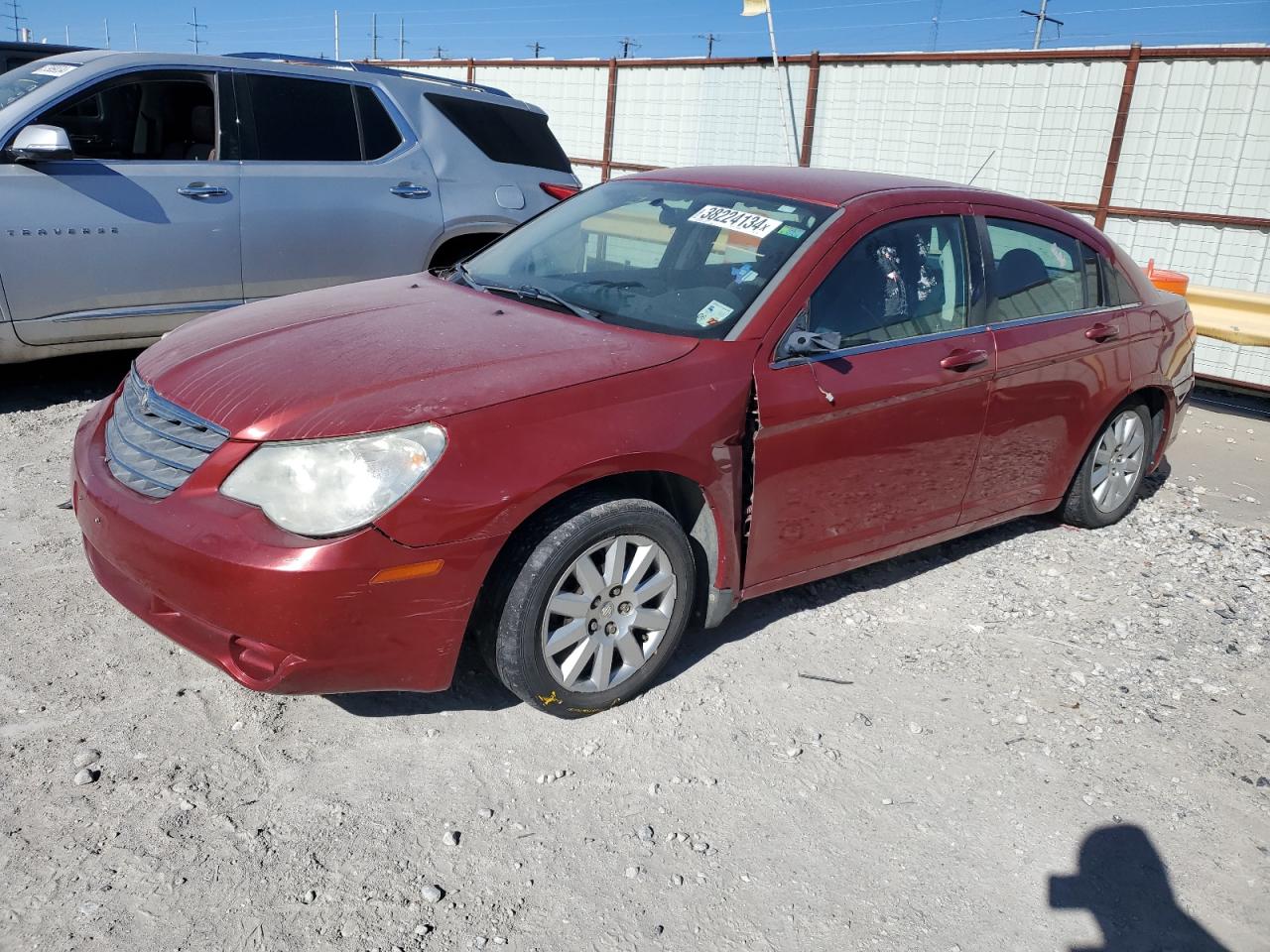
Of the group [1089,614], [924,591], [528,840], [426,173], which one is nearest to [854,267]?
[924,591]

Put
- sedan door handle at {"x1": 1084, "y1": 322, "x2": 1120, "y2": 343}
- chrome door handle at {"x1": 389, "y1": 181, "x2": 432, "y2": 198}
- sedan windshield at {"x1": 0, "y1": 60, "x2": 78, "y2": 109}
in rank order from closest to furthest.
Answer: sedan door handle at {"x1": 1084, "y1": 322, "x2": 1120, "y2": 343}, sedan windshield at {"x1": 0, "y1": 60, "x2": 78, "y2": 109}, chrome door handle at {"x1": 389, "y1": 181, "x2": 432, "y2": 198}

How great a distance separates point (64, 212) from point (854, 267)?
4093 mm

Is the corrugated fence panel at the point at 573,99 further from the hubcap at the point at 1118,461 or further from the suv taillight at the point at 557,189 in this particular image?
the hubcap at the point at 1118,461

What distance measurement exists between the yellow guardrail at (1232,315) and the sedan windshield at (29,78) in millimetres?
7844

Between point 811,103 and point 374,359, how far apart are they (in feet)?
34.0

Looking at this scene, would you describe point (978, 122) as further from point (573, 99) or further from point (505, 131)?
point (573, 99)

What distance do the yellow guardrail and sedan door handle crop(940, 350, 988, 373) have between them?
5.06 m

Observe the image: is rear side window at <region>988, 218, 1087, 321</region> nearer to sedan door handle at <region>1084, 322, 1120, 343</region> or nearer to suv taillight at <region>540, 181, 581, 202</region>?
sedan door handle at <region>1084, 322, 1120, 343</region>

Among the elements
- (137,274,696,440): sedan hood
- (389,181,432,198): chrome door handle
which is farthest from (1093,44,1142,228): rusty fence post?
(137,274,696,440): sedan hood

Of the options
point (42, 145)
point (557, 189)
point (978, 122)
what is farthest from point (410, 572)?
point (978, 122)

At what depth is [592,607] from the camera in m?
3.15

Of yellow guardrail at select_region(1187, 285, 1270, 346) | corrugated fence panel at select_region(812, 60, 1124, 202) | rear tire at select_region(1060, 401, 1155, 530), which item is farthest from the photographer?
corrugated fence panel at select_region(812, 60, 1124, 202)

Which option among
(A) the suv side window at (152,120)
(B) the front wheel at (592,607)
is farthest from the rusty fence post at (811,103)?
(B) the front wheel at (592,607)

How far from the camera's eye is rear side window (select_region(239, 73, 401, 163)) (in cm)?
619
